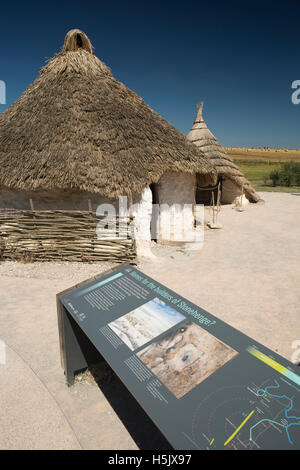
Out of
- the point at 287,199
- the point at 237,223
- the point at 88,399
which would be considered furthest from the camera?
the point at 287,199

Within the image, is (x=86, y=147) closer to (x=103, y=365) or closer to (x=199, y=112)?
(x=103, y=365)

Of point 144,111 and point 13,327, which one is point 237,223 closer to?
point 144,111

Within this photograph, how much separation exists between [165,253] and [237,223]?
172 inches

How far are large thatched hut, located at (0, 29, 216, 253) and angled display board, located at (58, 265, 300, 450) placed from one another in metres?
4.32

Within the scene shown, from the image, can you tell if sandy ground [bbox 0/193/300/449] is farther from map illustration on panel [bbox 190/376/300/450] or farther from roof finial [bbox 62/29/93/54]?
roof finial [bbox 62/29/93/54]

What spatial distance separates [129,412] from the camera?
2.67 metres

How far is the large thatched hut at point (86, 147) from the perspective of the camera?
21.0 ft

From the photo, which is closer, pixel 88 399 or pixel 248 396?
pixel 248 396

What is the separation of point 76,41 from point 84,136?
401 cm

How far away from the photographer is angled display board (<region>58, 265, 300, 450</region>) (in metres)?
1.41

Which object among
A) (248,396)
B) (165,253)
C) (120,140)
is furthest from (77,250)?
(248,396)

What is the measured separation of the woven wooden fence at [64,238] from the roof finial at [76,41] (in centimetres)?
571
